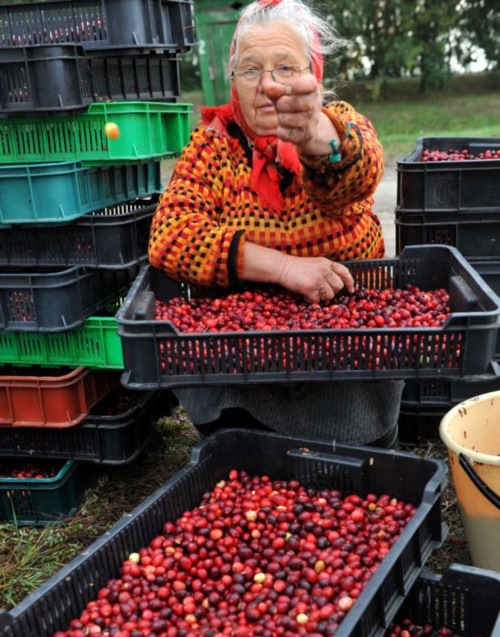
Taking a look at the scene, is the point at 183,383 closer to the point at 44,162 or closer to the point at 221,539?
the point at 221,539

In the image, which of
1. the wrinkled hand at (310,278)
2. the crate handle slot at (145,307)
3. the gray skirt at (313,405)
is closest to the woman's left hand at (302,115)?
the wrinkled hand at (310,278)

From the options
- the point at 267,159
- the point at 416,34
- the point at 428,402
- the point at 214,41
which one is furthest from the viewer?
the point at 416,34

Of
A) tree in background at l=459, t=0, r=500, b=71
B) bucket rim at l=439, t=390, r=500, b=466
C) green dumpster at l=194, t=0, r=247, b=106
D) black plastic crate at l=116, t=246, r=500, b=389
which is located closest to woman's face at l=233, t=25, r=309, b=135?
black plastic crate at l=116, t=246, r=500, b=389

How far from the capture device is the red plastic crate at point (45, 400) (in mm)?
2664

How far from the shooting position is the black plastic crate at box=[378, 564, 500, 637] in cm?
181

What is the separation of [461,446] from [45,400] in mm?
1493

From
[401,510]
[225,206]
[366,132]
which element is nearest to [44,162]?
[225,206]

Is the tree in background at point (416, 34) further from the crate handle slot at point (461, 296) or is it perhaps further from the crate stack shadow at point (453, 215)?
the crate handle slot at point (461, 296)

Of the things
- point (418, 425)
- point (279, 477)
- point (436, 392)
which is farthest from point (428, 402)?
point (279, 477)

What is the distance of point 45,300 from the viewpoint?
2586 millimetres

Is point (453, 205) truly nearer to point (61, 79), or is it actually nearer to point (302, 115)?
point (302, 115)

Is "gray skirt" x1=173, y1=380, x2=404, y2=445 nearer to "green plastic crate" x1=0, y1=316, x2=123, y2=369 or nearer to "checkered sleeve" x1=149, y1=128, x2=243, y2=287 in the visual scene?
"checkered sleeve" x1=149, y1=128, x2=243, y2=287

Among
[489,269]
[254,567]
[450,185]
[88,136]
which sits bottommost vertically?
[254,567]

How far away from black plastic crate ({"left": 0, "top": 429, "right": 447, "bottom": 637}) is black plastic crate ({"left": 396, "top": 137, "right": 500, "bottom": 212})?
1.26 metres
